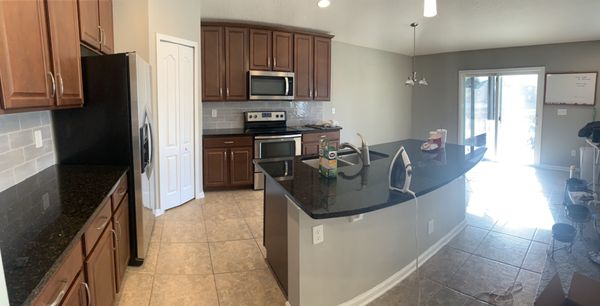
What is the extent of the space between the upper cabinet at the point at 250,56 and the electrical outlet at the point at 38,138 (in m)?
2.62

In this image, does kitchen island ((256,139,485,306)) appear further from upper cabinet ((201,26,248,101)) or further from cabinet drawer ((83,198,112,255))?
upper cabinet ((201,26,248,101))

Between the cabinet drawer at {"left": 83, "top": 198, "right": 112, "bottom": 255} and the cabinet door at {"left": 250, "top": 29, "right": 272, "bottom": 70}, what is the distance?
11.3 ft


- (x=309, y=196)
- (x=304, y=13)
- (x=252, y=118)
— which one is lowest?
(x=309, y=196)

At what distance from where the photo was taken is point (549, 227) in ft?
11.8

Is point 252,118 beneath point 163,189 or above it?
above

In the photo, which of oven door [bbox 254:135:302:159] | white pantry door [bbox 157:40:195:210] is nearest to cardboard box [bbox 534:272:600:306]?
white pantry door [bbox 157:40:195:210]

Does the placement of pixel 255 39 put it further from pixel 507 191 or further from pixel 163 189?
pixel 507 191

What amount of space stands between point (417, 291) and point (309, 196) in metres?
1.23

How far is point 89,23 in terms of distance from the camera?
A: 238 centimetres

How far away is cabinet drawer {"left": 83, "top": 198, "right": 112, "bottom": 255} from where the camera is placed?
1576mm

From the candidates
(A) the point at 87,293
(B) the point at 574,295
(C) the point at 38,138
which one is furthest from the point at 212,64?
(B) the point at 574,295

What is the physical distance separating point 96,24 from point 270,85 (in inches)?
112

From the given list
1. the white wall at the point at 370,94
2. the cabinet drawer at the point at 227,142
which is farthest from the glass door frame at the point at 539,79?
the cabinet drawer at the point at 227,142

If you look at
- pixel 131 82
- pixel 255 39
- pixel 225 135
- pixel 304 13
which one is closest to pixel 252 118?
pixel 225 135
